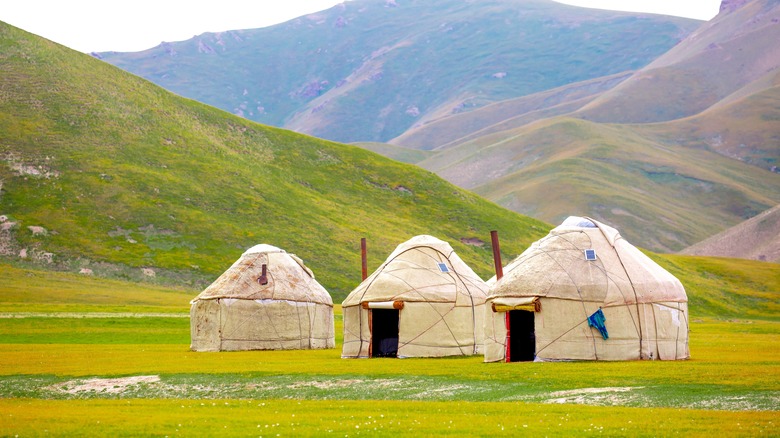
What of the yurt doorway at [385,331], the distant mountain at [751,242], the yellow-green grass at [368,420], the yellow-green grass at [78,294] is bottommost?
the yellow-green grass at [368,420]

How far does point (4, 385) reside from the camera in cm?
2272

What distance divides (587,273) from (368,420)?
12437 mm

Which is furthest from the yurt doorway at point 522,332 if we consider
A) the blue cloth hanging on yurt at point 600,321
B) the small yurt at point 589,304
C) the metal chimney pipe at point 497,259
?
the blue cloth hanging on yurt at point 600,321

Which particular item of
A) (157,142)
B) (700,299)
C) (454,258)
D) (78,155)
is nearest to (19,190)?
(78,155)

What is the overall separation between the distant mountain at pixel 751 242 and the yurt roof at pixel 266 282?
98.5 m

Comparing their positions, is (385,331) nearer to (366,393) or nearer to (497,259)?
(497,259)

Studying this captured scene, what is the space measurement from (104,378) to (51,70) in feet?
263

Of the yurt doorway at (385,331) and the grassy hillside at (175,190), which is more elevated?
the grassy hillside at (175,190)

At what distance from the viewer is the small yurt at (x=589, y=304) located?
85.3ft

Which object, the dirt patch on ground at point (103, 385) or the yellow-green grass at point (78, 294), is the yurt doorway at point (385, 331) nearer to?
the dirt patch on ground at point (103, 385)

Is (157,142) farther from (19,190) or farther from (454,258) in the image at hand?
(454,258)

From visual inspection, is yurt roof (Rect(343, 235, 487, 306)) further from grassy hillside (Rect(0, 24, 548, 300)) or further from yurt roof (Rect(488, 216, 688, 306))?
grassy hillside (Rect(0, 24, 548, 300))

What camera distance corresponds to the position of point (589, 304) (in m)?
26.1

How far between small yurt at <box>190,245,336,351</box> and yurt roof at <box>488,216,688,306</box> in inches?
448
